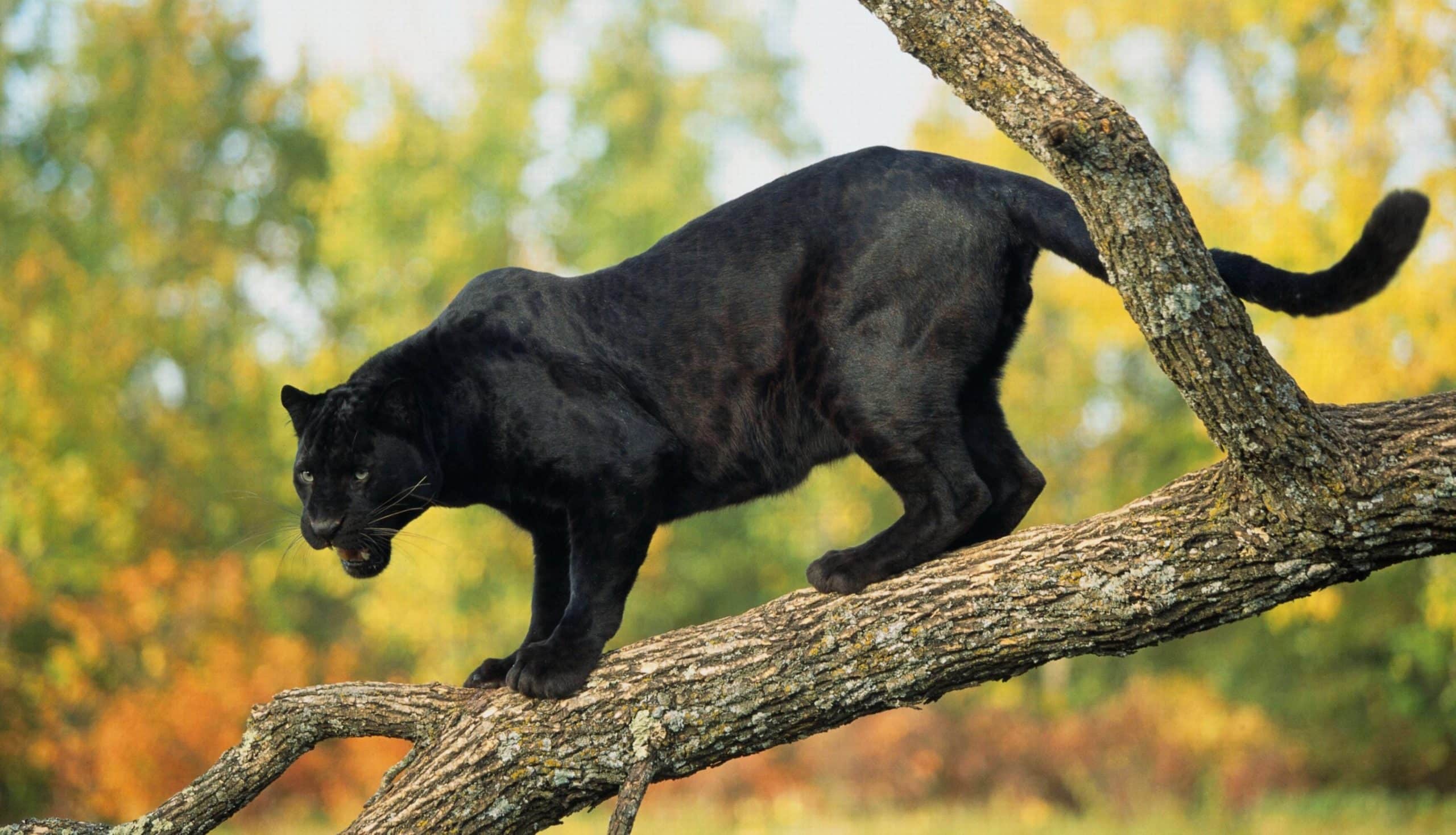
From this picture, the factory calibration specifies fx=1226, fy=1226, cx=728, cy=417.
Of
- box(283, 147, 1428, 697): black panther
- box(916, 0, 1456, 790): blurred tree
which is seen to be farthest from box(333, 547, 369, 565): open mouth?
box(916, 0, 1456, 790): blurred tree

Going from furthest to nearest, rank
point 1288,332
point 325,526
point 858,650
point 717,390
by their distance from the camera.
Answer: point 1288,332
point 717,390
point 325,526
point 858,650

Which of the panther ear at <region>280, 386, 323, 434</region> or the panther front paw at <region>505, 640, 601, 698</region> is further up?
the panther ear at <region>280, 386, 323, 434</region>

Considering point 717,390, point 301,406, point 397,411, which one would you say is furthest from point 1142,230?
point 301,406

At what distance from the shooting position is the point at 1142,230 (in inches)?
101

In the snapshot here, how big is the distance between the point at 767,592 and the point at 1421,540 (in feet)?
40.1

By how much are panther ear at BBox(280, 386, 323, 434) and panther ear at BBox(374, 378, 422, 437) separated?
24 centimetres

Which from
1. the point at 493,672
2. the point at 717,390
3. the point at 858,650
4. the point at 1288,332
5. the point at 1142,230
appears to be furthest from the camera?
the point at 1288,332

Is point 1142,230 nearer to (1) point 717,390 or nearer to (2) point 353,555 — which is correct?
(1) point 717,390

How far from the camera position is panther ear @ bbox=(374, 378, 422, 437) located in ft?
12.2

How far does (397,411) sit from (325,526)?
401mm

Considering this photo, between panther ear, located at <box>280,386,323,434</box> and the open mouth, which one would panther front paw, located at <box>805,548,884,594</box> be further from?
panther ear, located at <box>280,386,323,434</box>

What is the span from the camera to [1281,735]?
12.9 metres

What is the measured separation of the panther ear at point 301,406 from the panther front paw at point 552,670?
1089mm

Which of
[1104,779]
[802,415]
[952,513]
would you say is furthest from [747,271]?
[1104,779]
